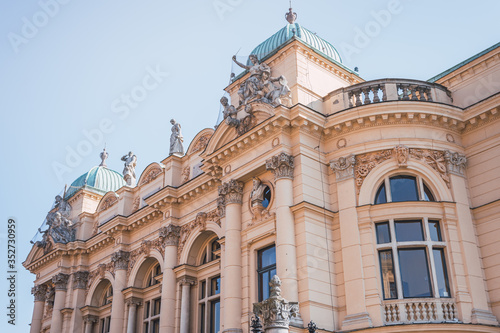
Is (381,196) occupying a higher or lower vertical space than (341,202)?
higher

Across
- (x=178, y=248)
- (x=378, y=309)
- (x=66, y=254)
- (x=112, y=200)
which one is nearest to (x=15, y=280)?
(x=66, y=254)

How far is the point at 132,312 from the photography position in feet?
94.8

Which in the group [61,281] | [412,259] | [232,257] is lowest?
[412,259]

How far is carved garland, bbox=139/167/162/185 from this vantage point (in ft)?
101

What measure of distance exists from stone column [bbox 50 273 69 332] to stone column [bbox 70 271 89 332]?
0.93 meters

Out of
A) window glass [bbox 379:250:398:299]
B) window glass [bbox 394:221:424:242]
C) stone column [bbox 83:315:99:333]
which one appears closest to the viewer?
window glass [bbox 379:250:398:299]

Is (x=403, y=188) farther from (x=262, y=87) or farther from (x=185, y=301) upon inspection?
(x=185, y=301)

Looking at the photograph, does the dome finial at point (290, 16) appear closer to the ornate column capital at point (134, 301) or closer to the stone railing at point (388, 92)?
the stone railing at point (388, 92)

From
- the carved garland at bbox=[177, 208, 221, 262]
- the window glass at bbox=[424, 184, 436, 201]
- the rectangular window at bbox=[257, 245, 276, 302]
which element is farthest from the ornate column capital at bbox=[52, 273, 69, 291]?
the window glass at bbox=[424, 184, 436, 201]

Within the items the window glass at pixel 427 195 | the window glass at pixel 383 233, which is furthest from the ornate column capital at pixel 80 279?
the window glass at pixel 427 195

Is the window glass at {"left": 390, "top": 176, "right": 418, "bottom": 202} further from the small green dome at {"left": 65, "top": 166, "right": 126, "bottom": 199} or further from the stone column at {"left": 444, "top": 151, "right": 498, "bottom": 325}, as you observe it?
the small green dome at {"left": 65, "top": 166, "right": 126, "bottom": 199}

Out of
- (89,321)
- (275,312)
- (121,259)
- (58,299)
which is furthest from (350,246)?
(58,299)

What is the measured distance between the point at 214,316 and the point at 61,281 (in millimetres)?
12840

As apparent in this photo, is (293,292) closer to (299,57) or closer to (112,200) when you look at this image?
(299,57)
